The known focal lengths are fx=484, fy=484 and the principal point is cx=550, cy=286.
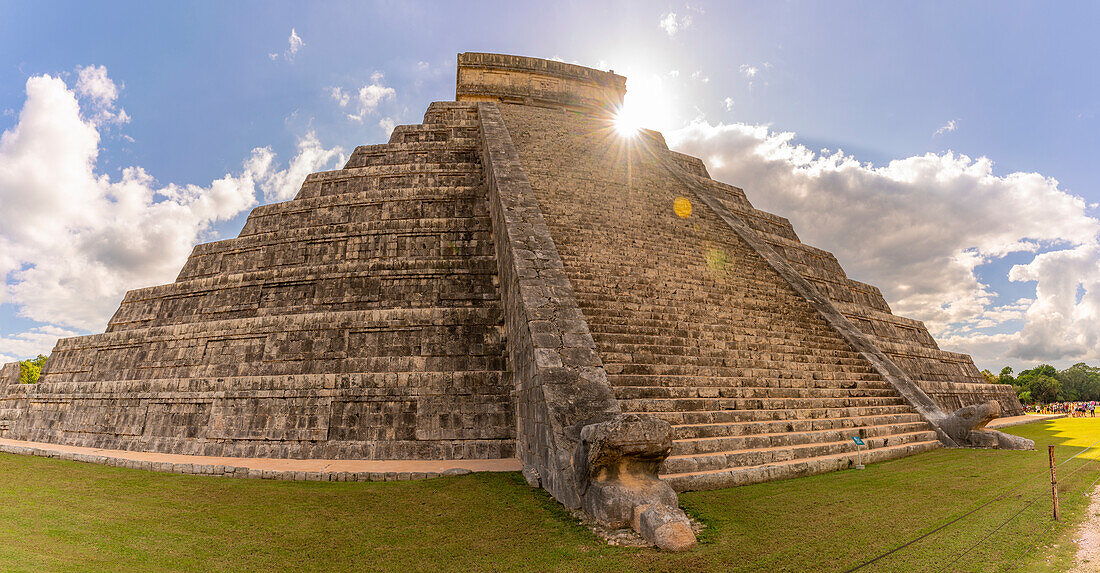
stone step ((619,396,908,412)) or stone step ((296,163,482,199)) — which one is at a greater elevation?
stone step ((296,163,482,199))

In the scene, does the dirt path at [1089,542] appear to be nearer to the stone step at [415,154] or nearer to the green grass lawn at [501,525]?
the green grass lawn at [501,525]

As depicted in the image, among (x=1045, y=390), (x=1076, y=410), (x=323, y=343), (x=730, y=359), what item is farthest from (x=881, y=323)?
(x=1045, y=390)

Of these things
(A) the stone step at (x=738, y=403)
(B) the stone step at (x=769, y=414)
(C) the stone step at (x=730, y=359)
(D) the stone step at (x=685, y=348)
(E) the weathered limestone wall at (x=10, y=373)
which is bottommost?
(B) the stone step at (x=769, y=414)

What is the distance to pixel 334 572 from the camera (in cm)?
403

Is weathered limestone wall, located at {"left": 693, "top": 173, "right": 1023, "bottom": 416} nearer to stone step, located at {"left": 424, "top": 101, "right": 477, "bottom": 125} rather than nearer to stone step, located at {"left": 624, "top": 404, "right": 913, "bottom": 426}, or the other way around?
stone step, located at {"left": 624, "top": 404, "right": 913, "bottom": 426}

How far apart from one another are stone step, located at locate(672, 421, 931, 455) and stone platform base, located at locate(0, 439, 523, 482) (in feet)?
8.65

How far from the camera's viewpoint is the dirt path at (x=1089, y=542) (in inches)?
141

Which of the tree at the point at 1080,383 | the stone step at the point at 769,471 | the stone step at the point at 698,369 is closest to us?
the stone step at the point at 769,471

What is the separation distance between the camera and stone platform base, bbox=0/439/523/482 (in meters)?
7.29

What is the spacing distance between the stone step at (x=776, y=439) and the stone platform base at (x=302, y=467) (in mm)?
2637

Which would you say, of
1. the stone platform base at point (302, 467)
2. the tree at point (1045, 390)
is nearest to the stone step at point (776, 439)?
the stone platform base at point (302, 467)

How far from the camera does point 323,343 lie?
1035 cm

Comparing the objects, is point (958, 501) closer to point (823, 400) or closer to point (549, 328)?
point (823, 400)

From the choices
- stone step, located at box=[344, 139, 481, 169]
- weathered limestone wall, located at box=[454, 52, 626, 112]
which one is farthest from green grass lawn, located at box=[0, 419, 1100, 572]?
weathered limestone wall, located at box=[454, 52, 626, 112]
